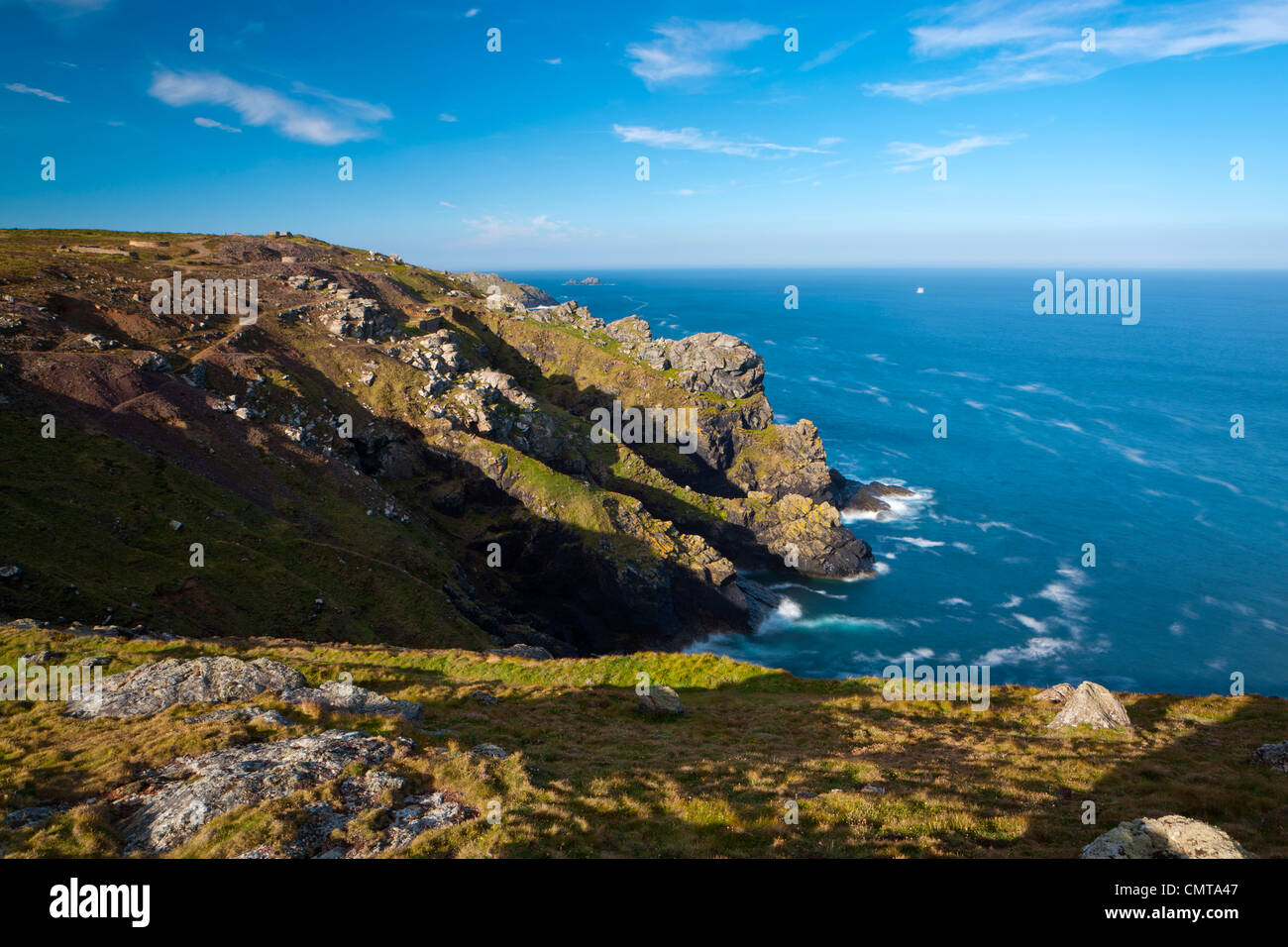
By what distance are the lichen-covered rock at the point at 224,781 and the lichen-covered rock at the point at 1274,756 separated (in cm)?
3165

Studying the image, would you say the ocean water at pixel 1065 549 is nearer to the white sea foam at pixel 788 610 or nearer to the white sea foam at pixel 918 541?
the white sea foam at pixel 788 610

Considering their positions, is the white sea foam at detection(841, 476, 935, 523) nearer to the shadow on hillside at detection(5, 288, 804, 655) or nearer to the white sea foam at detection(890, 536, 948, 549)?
the white sea foam at detection(890, 536, 948, 549)

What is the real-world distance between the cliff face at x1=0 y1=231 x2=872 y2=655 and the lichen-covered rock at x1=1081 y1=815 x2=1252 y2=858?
50.2m

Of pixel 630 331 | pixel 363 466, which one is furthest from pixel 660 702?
pixel 630 331

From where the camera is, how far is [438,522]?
262 feet

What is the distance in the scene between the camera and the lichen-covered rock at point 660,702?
3103cm

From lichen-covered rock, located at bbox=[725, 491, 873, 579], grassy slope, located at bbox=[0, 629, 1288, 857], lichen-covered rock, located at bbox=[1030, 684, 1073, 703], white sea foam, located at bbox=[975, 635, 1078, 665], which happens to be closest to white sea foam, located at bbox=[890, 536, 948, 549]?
lichen-covered rock, located at bbox=[725, 491, 873, 579]

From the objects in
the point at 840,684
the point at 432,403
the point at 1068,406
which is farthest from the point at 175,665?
the point at 1068,406

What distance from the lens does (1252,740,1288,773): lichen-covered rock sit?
20794 mm

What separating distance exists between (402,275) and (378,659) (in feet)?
436

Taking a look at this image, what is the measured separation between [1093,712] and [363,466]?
80.6 m

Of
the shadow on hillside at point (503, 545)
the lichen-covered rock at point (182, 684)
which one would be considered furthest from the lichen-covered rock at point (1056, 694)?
the shadow on hillside at point (503, 545)

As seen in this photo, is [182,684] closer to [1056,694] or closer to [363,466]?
[1056,694]
